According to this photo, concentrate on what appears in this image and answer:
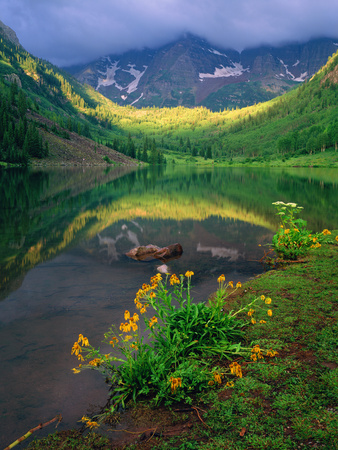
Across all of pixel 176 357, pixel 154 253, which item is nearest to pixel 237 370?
pixel 176 357

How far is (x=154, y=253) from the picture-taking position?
1570cm

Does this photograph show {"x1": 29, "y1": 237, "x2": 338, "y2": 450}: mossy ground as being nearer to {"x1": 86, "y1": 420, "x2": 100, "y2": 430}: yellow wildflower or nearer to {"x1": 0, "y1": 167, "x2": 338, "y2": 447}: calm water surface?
{"x1": 86, "y1": 420, "x2": 100, "y2": 430}: yellow wildflower

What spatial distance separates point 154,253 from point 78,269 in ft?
13.6

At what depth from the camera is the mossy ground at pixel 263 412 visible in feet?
13.7

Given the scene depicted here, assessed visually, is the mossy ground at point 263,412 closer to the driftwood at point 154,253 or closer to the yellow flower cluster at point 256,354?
the yellow flower cluster at point 256,354

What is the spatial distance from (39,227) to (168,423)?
18.7m

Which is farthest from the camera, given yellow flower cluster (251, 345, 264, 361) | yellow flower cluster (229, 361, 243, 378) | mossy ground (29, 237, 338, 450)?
yellow flower cluster (251, 345, 264, 361)

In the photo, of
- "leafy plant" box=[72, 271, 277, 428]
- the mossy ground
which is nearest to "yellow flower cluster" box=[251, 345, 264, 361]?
"leafy plant" box=[72, 271, 277, 428]

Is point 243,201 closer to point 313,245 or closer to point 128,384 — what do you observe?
point 313,245

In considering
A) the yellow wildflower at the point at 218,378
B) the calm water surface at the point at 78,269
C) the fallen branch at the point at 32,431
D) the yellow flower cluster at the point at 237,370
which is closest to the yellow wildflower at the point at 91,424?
the calm water surface at the point at 78,269

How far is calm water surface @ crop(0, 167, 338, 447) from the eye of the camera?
6.07 meters

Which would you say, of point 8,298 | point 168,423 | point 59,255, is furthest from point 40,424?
point 59,255

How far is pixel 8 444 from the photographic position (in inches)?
187

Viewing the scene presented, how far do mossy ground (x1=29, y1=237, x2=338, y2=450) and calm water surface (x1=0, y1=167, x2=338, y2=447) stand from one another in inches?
49.1
